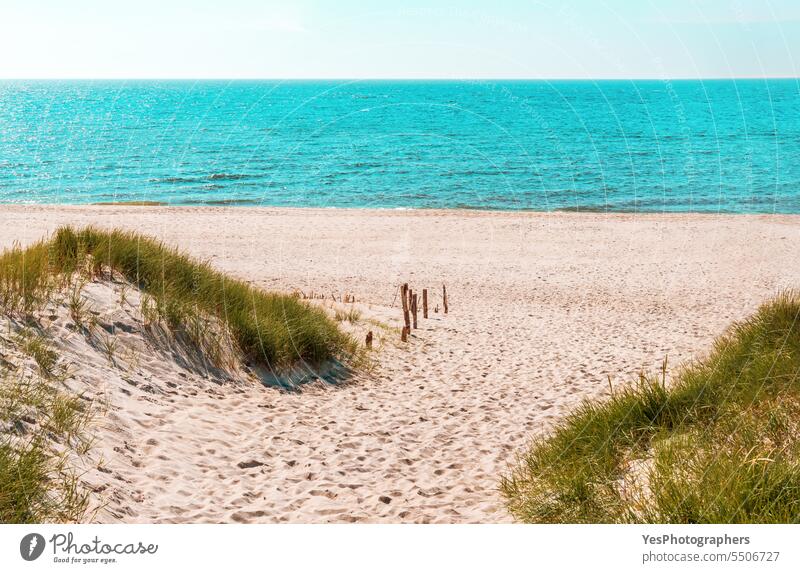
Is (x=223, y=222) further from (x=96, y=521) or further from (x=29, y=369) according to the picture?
(x=96, y=521)

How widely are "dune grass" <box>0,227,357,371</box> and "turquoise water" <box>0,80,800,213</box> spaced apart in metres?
17.7

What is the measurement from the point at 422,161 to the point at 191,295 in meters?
51.4

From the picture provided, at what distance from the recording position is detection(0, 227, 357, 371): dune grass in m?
10.4

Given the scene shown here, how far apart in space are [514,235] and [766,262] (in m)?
10.5

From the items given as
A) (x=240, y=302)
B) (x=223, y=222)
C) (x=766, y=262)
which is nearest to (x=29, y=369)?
(x=240, y=302)

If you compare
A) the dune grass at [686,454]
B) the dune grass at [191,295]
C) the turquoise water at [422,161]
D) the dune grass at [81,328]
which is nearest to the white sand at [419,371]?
the dune grass at [81,328]

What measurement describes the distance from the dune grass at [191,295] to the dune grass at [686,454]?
4430 millimetres

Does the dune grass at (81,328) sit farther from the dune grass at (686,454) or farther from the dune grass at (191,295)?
the dune grass at (686,454)

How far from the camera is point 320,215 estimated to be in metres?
38.3

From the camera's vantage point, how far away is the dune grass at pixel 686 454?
5.02m

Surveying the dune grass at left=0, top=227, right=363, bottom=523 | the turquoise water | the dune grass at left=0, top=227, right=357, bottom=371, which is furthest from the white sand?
the turquoise water

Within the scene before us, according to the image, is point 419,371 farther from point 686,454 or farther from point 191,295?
point 686,454

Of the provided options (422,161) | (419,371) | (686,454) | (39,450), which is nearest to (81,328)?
(39,450)

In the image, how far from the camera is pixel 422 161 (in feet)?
201
